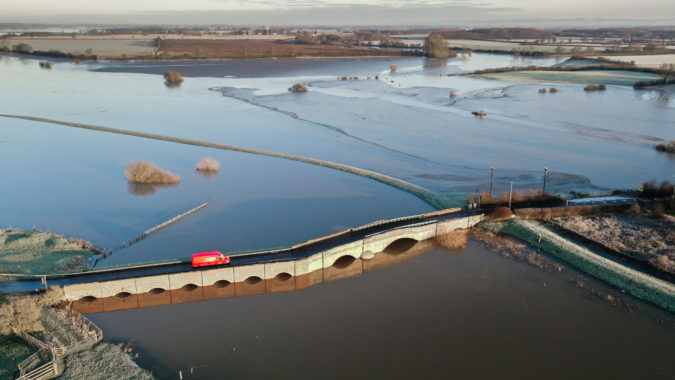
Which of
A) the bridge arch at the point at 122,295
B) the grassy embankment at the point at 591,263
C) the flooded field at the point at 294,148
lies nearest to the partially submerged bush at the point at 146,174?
the flooded field at the point at 294,148

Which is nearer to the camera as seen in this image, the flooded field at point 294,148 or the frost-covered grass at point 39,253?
the frost-covered grass at point 39,253

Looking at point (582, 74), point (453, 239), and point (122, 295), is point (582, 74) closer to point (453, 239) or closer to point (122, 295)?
point (453, 239)

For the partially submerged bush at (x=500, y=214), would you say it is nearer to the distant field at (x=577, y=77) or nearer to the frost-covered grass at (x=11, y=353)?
the frost-covered grass at (x=11, y=353)

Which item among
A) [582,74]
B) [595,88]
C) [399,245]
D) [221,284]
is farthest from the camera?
[582,74]

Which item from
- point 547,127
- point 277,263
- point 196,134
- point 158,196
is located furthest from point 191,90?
point 277,263

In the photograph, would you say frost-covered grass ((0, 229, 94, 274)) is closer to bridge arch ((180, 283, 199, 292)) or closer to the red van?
bridge arch ((180, 283, 199, 292))

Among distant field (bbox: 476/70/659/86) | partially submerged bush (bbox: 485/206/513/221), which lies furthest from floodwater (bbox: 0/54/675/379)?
distant field (bbox: 476/70/659/86)

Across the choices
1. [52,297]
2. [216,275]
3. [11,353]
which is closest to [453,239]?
[216,275]
